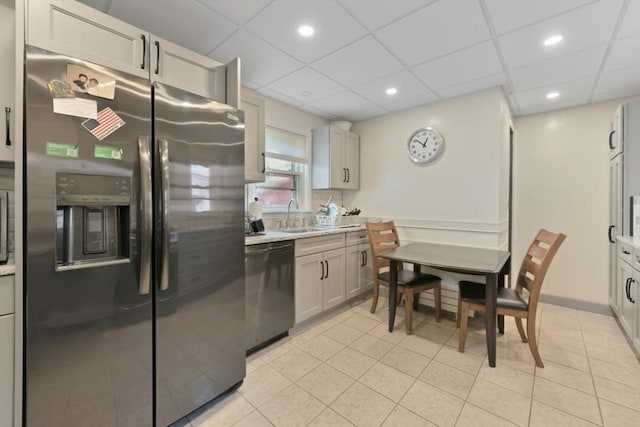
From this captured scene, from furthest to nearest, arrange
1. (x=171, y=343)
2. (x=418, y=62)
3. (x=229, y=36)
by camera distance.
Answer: (x=418, y=62) → (x=229, y=36) → (x=171, y=343)

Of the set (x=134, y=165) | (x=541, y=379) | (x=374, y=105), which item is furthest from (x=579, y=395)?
(x=374, y=105)

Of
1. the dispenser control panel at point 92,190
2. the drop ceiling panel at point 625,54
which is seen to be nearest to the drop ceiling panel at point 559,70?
the drop ceiling panel at point 625,54

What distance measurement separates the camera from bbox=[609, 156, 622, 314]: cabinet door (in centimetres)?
263

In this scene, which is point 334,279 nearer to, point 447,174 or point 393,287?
point 393,287

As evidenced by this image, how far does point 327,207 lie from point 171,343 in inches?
94.5

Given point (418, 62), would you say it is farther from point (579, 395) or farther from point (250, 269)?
point (579, 395)

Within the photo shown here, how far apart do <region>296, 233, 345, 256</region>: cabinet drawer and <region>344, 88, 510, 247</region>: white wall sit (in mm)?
1068

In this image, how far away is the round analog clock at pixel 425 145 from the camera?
325 cm

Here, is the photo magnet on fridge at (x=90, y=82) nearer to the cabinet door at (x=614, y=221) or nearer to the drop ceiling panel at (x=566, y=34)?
the drop ceiling panel at (x=566, y=34)

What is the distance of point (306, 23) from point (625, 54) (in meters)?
2.58

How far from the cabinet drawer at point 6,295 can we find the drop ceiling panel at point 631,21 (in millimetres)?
3543

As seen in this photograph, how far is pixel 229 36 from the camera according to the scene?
6.53ft

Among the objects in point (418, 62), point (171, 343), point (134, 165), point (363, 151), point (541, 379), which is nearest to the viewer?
point (134, 165)

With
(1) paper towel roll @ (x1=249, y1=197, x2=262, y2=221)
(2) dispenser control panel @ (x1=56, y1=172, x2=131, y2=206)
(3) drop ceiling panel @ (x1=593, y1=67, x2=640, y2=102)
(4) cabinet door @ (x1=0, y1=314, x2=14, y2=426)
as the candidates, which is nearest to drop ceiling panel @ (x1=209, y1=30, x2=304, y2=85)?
(1) paper towel roll @ (x1=249, y1=197, x2=262, y2=221)
